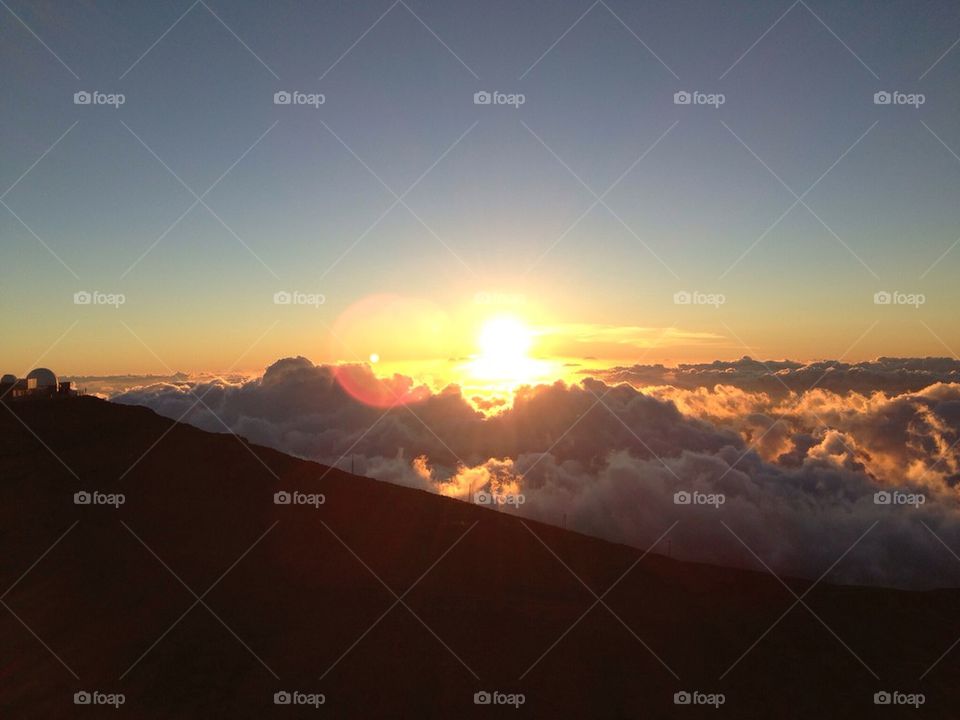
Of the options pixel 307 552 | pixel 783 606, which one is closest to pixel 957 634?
pixel 783 606

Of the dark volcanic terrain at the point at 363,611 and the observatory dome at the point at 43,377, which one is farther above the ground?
the observatory dome at the point at 43,377

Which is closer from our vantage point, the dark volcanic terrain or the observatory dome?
the dark volcanic terrain

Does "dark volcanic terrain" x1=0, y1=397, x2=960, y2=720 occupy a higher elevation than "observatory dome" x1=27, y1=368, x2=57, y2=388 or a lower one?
lower

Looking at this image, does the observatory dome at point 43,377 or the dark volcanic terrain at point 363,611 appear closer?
the dark volcanic terrain at point 363,611

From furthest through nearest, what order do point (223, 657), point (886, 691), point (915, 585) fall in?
point (915, 585)
point (886, 691)
point (223, 657)

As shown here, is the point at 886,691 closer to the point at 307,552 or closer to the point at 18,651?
the point at 307,552
